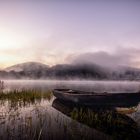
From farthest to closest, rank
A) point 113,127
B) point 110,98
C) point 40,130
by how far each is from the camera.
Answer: point 110,98, point 113,127, point 40,130

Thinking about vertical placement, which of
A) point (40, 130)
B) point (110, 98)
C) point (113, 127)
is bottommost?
point (113, 127)

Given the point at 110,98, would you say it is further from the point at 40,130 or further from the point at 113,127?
the point at 40,130

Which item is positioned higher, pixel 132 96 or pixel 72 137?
pixel 132 96

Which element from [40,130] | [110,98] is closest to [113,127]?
[40,130]

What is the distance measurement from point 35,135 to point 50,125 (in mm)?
2218

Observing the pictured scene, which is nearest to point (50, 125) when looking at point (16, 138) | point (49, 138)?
point (49, 138)

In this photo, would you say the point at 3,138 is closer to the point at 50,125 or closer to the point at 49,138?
the point at 49,138

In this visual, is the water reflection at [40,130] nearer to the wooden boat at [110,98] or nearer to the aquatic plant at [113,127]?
the aquatic plant at [113,127]

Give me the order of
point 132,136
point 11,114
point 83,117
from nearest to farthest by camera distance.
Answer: point 132,136 → point 83,117 → point 11,114

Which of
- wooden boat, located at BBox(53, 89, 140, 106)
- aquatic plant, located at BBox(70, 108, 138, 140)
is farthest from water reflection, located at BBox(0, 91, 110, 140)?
wooden boat, located at BBox(53, 89, 140, 106)

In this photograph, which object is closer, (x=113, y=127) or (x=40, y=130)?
(x=40, y=130)

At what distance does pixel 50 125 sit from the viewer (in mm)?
11953

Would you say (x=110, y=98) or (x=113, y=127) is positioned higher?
(x=110, y=98)

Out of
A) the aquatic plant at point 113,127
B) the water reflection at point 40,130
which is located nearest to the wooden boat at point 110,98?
the aquatic plant at point 113,127
